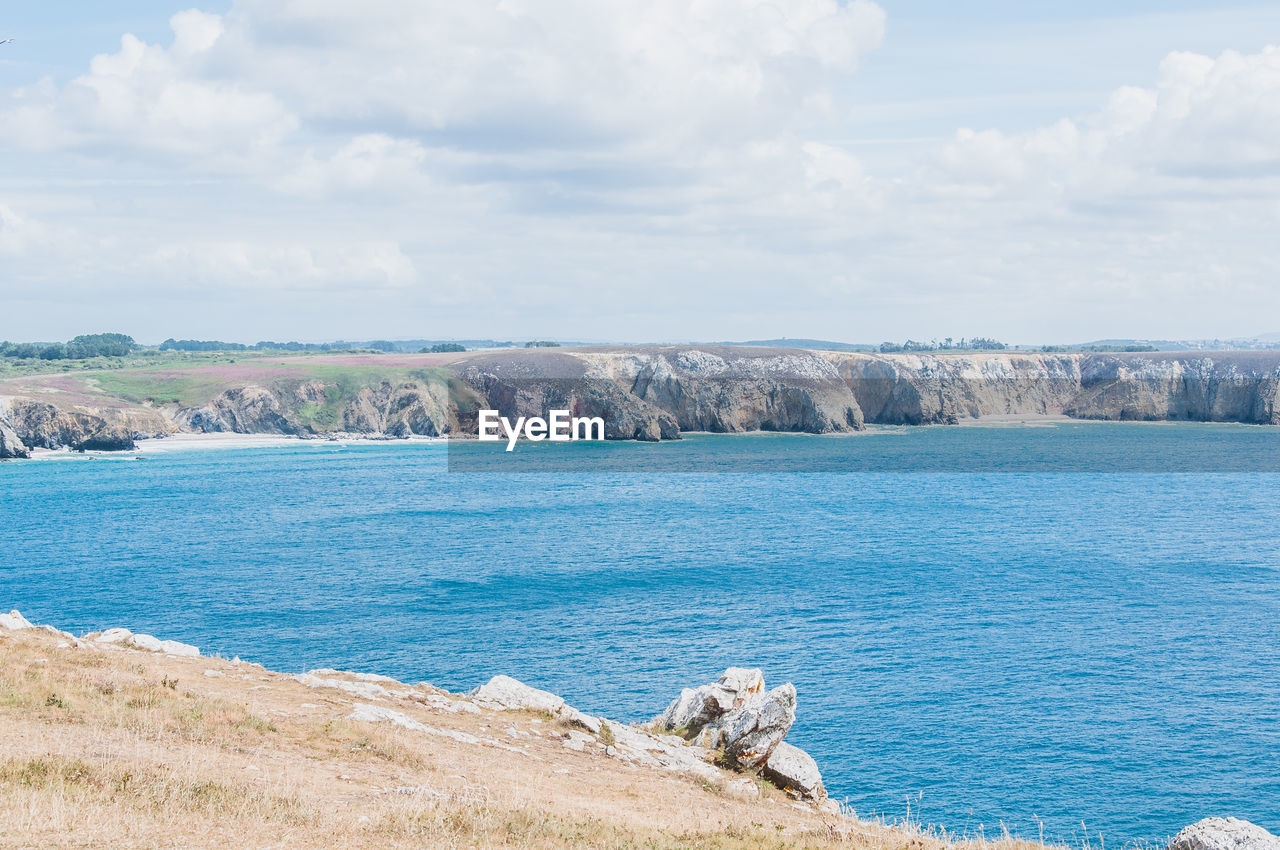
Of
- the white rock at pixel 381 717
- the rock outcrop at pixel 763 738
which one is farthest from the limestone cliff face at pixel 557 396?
the white rock at pixel 381 717

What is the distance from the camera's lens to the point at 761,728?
81.1ft

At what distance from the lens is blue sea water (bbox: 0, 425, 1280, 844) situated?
33312 millimetres

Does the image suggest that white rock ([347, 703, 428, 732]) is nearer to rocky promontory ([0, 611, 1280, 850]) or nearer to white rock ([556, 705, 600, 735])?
rocky promontory ([0, 611, 1280, 850])

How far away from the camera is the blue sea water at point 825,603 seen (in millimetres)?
33312

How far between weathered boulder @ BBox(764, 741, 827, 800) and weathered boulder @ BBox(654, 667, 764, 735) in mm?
2301

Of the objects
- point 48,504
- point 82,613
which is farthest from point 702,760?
point 48,504

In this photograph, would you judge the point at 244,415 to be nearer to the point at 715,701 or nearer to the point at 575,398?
the point at 575,398

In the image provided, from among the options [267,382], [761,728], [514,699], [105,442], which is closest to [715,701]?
[761,728]

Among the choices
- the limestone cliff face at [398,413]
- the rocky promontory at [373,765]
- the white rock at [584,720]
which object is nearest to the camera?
the rocky promontory at [373,765]

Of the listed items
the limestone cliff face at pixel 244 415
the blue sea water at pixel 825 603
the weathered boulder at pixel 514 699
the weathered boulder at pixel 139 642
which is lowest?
the blue sea water at pixel 825 603

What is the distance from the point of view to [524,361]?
18762cm

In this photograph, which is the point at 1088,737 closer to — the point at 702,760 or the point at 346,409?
the point at 702,760

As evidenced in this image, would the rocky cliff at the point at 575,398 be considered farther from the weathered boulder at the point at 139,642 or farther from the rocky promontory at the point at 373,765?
the rocky promontory at the point at 373,765

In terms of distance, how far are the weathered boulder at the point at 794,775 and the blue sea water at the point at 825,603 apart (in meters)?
6.18
